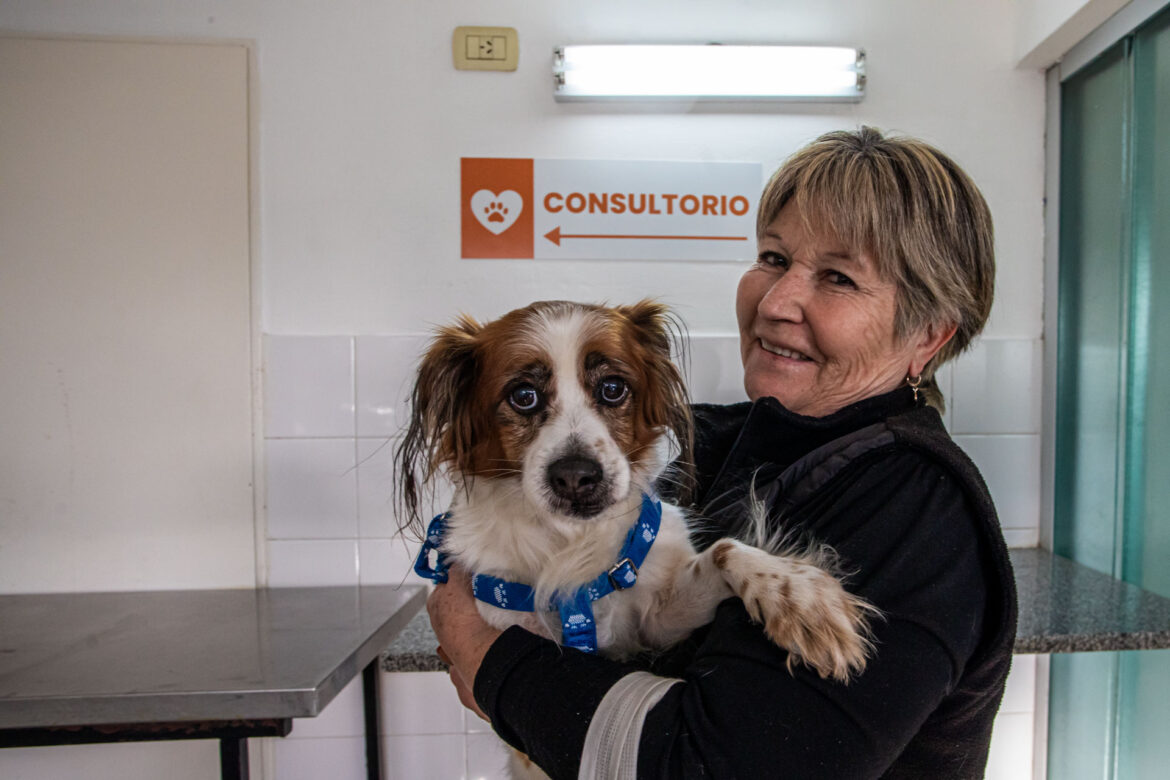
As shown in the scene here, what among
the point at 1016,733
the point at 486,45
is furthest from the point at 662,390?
the point at 1016,733

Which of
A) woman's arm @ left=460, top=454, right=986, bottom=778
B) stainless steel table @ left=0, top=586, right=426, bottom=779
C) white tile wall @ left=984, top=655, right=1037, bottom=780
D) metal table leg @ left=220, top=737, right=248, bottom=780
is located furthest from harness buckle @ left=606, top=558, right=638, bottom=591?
white tile wall @ left=984, top=655, right=1037, bottom=780

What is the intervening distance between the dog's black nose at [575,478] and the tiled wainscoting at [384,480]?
1.43 metres

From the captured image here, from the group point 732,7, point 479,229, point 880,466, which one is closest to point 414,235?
point 479,229

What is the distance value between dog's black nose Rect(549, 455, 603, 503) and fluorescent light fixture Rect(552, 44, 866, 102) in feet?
5.59

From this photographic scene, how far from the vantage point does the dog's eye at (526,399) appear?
1364 mm

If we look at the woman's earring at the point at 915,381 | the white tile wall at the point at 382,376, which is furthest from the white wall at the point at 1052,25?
the white tile wall at the point at 382,376

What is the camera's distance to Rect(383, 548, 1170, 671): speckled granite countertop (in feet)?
6.30

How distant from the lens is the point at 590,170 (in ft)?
8.48

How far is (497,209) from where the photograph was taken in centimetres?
258

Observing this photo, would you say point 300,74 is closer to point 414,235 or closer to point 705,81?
point 414,235

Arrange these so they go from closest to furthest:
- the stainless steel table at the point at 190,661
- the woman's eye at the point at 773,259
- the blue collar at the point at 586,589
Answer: the blue collar at the point at 586,589 → the woman's eye at the point at 773,259 → the stainless steel table at the point at 190,661

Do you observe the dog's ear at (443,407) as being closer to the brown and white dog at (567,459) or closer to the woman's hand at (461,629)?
the brown and white dog at (567,459)

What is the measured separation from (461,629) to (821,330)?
2.62 feet

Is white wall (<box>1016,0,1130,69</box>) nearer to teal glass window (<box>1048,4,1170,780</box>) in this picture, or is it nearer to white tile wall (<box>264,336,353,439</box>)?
teal glass window (<box>1048,4,1170,780</box>)
